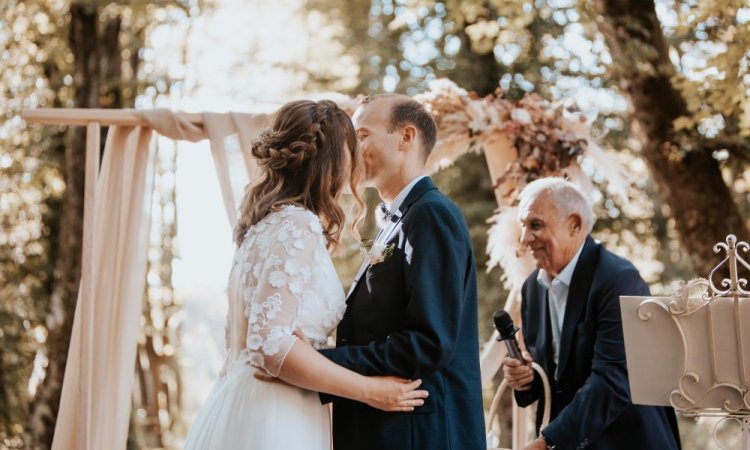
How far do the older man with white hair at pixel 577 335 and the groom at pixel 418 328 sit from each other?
0.72 meters

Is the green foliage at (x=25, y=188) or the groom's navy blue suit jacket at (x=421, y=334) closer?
the groom's navy blue suit jacket at (x=421, y=334)

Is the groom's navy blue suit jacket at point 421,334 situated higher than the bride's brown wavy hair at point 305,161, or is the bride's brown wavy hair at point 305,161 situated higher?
the bride's brown wavy hair at point 305,161

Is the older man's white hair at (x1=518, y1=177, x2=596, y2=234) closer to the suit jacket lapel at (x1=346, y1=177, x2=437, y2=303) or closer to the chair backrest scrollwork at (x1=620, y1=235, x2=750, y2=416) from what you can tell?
the chair backrest scrollwork at (x1=620, y1=235, x2=750, y2=416)

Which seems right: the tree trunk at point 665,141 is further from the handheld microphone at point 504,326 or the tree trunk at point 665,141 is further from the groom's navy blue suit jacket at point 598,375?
the handheld microphone at point 504,326

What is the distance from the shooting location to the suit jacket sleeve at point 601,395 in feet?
10.7

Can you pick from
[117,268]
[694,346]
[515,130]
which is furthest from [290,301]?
[515,130]

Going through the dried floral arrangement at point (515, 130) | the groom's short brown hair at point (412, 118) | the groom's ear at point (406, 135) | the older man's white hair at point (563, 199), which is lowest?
the older man's white hair at point (563, 199)

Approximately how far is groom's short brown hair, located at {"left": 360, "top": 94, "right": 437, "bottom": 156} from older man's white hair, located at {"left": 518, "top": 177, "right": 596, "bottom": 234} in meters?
0.82

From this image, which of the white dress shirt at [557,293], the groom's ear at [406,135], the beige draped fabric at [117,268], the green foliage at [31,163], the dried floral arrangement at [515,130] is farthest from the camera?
the green foliage at [31,163]

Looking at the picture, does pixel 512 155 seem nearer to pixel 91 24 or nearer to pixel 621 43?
pixel 621 43

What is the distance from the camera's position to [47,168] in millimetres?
10125

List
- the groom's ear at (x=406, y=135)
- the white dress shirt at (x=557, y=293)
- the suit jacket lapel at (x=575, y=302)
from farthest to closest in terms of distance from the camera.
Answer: the white dress shirt at (x=557, y=293), the suit jacket lapel at (x=575, y=302), the groom's ear at (x=406, y=135)

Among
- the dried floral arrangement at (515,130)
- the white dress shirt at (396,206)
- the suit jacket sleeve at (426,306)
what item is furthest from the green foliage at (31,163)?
the suit jacket sleeve at (426,306)

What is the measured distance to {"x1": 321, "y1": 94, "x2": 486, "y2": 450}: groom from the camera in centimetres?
257
